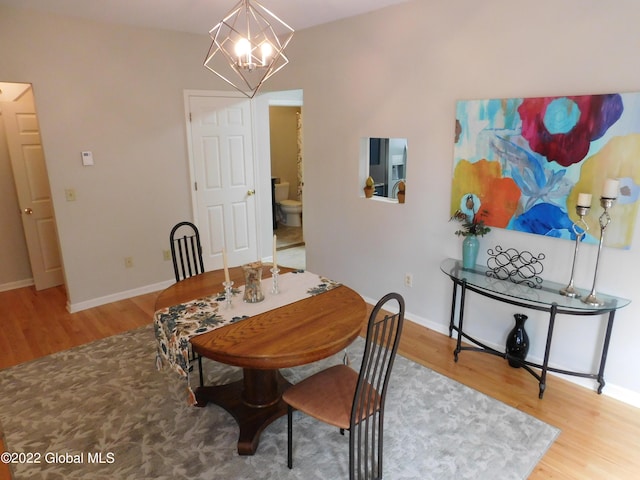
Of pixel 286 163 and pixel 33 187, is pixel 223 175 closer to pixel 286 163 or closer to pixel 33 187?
pixel 33 187

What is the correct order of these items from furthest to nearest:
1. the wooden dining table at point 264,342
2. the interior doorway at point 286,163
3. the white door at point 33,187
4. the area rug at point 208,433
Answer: the interior doorway at point 286,163, the white door at point 33,187, the area rug at point 208,433, the wooden dining table at point 264,342

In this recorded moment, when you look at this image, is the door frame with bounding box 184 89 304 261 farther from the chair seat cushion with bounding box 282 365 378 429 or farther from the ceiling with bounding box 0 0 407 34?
the chair seat cushion with bounding box 282 365 378 429

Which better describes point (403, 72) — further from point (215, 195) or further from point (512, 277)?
point (215, 195)

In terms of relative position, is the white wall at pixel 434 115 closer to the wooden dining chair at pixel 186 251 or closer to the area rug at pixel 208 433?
the area rug at pixel 208 433

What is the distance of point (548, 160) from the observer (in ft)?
8.88

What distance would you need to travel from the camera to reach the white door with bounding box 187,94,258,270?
4586mm

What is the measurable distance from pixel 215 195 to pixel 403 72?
8.19 ft

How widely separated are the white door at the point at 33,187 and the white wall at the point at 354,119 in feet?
1.88

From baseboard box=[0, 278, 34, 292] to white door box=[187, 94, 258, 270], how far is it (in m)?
1.95

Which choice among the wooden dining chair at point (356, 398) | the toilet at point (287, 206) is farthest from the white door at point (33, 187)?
the toilet at point (287, 206)

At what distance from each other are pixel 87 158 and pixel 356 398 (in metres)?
3.41

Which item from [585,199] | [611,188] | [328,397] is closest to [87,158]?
[328,397]

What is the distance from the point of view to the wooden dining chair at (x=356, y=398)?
181cm

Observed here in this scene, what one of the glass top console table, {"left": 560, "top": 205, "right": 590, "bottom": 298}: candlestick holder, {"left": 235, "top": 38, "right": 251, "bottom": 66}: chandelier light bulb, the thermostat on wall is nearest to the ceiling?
the thermostat on wall
